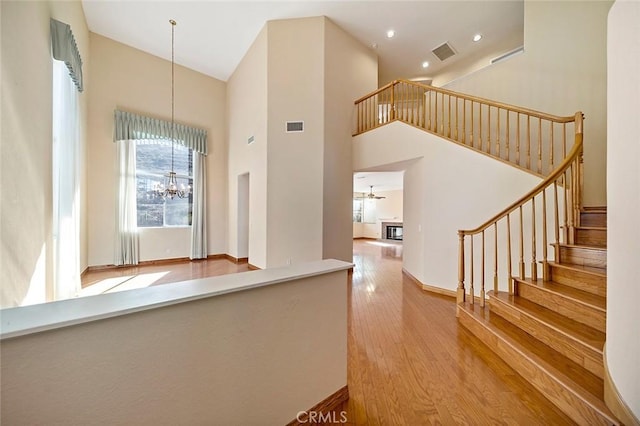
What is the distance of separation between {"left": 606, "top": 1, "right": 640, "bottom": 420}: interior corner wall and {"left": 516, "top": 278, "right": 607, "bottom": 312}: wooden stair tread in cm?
66

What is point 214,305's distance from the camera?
1.08m

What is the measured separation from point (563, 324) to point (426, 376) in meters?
1.17

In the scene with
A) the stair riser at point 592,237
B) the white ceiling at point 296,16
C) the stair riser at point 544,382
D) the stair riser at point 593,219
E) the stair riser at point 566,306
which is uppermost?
the white ceiling at point 296,16

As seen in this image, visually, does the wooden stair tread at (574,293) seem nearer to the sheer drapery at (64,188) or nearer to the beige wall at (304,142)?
the beige wall at (304,142)

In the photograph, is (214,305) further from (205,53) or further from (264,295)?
(205,53)

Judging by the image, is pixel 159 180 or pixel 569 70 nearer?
pixel 569 70

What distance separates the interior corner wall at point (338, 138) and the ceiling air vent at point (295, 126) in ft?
1.53

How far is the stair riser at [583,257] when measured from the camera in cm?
229

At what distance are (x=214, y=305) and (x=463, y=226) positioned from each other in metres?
3.61

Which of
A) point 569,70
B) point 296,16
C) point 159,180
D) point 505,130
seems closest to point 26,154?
point 159,180

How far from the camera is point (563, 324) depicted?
196 centimetres

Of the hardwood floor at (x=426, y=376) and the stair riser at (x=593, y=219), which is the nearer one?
the hardwood floor at (x=426, y=376)

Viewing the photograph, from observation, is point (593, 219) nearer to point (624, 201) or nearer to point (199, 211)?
point (624, 201)

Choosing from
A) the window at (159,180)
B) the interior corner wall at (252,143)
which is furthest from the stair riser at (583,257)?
the window at (159,180)
